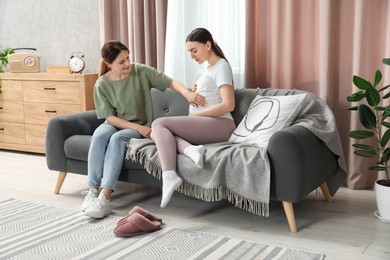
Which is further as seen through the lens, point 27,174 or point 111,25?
point 111,25

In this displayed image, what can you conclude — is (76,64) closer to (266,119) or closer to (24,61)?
(24,61)

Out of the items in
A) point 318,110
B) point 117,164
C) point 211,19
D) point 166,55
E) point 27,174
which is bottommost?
point 27,174

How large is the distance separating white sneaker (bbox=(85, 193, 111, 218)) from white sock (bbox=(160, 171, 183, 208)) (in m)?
0.36

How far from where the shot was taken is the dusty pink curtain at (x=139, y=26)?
3961mm

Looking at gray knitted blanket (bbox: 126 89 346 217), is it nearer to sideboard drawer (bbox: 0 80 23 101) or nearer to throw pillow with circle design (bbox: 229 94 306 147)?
throw pillow with circle design (bbox: 229 94 306 147)

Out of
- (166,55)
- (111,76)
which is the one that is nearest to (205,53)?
(111,76)

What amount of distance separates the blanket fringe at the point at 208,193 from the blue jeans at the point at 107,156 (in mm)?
69

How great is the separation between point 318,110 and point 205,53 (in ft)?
2.46

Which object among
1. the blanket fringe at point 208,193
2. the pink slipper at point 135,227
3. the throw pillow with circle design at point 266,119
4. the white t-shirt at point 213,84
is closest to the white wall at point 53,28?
the white t-shirt at point 213,84

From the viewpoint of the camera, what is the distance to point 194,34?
304 centimetres

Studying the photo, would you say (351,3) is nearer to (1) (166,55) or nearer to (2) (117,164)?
(1) (166,55)

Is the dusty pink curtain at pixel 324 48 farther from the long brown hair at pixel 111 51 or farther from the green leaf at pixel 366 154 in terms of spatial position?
the long brown hair at pixel 111 51

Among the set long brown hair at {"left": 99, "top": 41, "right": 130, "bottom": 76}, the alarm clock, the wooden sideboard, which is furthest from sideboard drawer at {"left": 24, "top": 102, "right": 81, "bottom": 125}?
long brown hair at {"left": 99, "top": 41, "right": 130, "bottom": 76}

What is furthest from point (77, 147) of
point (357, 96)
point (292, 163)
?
point (357, 96)
